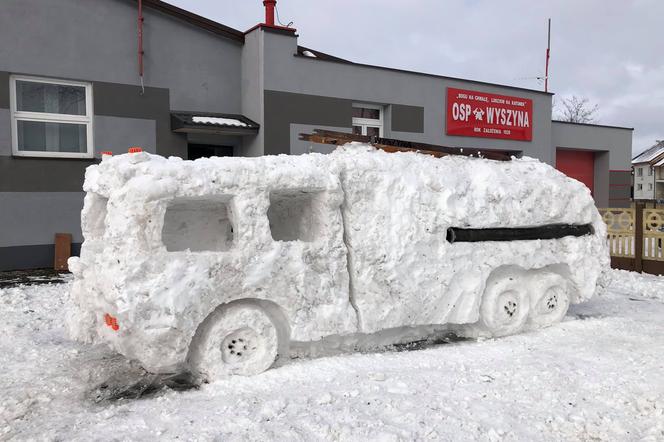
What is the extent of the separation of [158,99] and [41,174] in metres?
2.43

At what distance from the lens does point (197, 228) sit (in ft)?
16.4

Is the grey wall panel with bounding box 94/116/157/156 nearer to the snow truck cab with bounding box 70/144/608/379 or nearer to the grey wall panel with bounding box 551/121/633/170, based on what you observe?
the snow truck cab with bounding box 70/144/608/379

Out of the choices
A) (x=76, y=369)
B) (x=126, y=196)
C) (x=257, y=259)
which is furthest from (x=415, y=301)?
(x=76, y=369)

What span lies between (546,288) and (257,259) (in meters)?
3.13

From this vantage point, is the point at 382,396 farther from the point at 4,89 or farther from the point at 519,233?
the point at 4,89

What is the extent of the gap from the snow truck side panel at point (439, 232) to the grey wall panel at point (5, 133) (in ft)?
22.1

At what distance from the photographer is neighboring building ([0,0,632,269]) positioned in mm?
8836

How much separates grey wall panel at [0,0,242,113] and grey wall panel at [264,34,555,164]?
1118mm

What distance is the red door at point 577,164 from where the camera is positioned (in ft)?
51.8

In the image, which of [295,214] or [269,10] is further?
[269,10]

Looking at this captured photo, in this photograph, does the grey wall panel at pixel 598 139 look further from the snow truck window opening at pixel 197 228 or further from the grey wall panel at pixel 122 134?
the snow truck window opening at pixel 197 228

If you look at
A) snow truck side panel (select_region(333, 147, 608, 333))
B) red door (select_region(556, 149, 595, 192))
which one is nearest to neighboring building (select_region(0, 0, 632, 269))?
red door (select_region(556, 149, 595, 192))

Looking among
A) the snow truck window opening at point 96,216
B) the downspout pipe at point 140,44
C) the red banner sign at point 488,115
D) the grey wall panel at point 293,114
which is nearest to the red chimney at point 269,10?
the grey wall panel at point 293,114

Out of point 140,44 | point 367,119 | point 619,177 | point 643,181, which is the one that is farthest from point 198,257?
point 643,181
